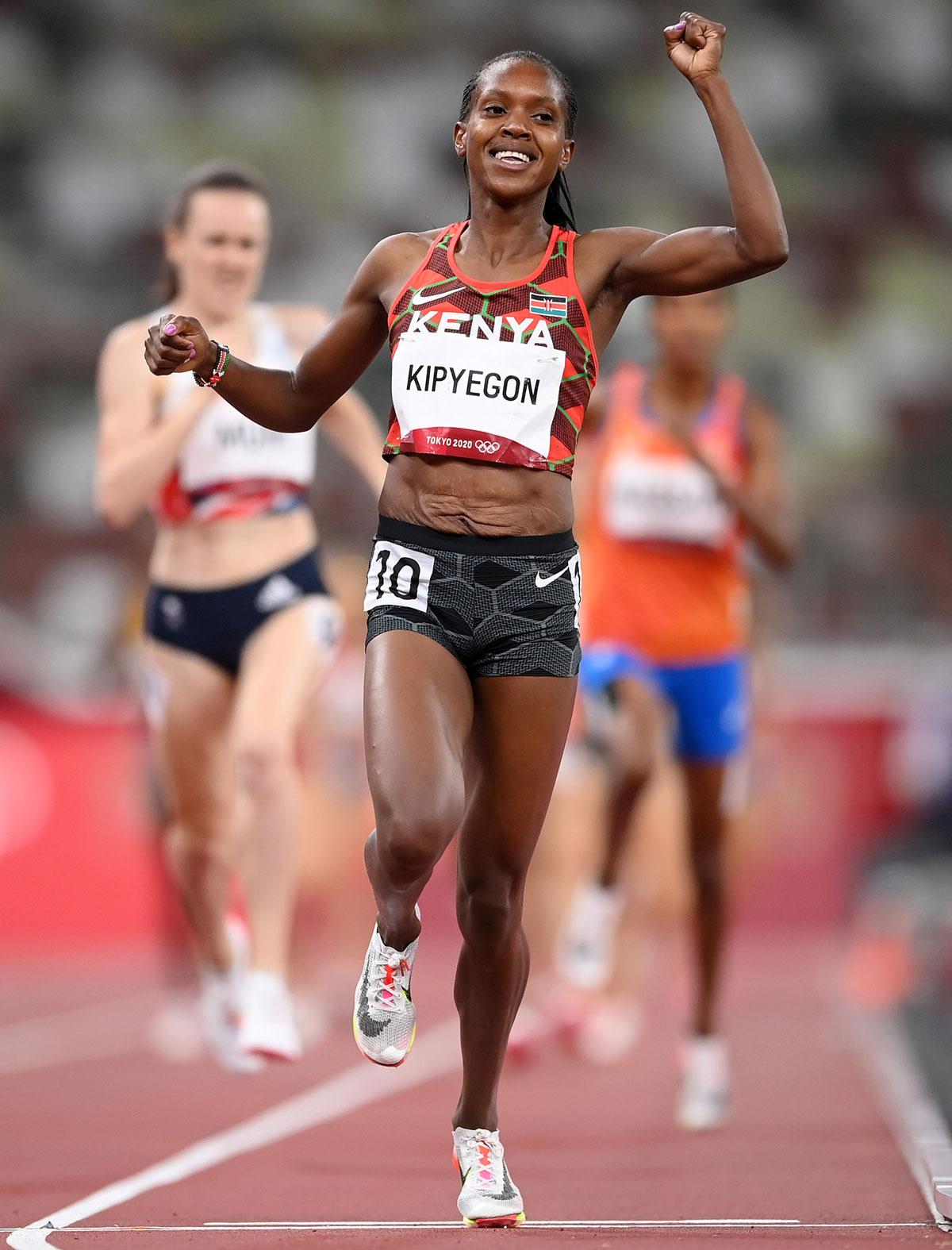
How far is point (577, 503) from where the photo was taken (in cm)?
691

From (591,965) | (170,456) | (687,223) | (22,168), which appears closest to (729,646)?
(591,965)

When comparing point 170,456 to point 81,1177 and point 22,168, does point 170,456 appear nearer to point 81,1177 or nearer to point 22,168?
point 81,1177

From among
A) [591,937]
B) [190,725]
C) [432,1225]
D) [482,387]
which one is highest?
[482,387]

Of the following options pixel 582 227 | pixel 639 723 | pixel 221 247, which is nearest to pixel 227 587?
pixel 221 247

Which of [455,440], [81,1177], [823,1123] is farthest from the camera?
[823,1123]

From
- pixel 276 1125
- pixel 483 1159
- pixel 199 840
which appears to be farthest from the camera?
pixel 276 1125

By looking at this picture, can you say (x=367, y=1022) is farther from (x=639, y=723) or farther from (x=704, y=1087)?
(x=639, y=723)

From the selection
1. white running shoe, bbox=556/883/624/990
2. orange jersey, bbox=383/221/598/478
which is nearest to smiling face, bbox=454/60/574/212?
orange jersey, bbox=383/221/598/478

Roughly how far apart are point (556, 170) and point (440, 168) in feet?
44.8

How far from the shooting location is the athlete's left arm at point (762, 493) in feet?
20.2

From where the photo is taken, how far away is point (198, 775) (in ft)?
19.1

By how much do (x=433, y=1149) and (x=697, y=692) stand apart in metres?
1.92

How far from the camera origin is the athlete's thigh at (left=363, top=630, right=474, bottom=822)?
374 cm

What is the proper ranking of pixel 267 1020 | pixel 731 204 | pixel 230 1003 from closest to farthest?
pixel 731 204
pixel 267 1020
pixel 230 1003
